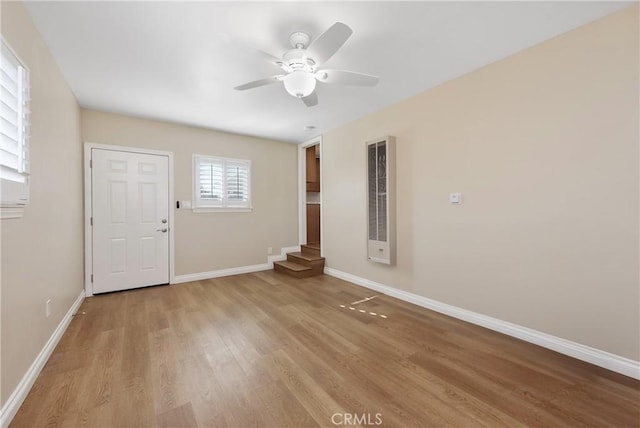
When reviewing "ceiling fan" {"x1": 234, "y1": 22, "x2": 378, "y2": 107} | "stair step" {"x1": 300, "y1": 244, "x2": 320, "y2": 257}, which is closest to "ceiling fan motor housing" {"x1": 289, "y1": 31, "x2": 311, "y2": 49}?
"ceiling fan" {"x1": 234, "y1": 22, "x2": 378, "y2": 107}

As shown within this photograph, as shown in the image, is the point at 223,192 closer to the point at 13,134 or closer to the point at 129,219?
the point at 129,219

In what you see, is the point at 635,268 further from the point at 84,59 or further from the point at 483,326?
the point at 84,59

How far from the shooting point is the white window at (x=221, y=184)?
4.37m

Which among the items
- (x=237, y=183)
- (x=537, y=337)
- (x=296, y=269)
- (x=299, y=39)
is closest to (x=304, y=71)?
(x=299, y=39)

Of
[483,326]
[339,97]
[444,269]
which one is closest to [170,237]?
[339,97]

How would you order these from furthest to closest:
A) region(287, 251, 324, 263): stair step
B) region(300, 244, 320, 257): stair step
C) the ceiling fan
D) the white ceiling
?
region(300, 244, 320, 257): stair step
region(287, 251, 324, 263): stair step
the ceiling fan
the white ceiling

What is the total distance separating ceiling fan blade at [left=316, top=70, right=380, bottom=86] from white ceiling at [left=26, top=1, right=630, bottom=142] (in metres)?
0.28

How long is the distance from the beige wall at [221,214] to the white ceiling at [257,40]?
1.96 feet

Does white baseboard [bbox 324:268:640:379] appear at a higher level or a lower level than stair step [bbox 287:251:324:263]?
lower

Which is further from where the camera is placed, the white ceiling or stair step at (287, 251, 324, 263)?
stair step at (287, 251, 324, 263)

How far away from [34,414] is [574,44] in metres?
4.35

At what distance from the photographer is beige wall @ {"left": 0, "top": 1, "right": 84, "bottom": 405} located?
1534mm

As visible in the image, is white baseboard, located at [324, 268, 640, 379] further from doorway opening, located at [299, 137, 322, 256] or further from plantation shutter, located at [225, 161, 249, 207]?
plantation shutter, located at [225, 161, 249, 207]

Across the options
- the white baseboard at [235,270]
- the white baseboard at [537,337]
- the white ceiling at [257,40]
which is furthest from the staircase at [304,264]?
the white ceiling at [257,40]
